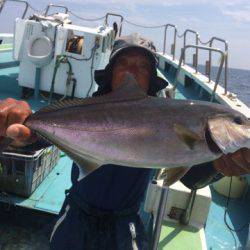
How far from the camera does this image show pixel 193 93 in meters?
8.25

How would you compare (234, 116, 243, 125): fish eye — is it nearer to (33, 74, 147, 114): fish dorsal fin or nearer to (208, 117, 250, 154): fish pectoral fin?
(208, 117, 250, 154): fish pectoral fin

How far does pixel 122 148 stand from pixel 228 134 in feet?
1.48

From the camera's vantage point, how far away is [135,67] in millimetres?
2418

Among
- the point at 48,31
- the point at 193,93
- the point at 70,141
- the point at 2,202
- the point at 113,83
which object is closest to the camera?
the point at 70,141

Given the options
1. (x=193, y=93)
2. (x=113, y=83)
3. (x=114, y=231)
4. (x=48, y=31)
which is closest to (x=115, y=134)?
(x=113, y=83)

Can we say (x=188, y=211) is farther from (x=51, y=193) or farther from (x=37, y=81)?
(x=37, y=81)

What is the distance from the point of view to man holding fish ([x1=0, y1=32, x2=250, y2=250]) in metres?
1.60

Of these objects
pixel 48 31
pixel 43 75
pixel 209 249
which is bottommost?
pixel 209 249

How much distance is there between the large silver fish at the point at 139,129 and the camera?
158cm

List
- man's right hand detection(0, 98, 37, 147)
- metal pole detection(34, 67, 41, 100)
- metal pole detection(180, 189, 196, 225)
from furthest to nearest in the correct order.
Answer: metal pole detection(34, 67, 41, 100) → metal pole detection(180, 189, 196, 225) → man's right hand detection(0, 98, 37, 147)

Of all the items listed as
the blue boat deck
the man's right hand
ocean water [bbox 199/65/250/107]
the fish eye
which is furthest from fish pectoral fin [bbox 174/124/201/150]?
ocean water [bbox 199/65/250/107]

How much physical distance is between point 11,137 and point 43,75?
16.5ft

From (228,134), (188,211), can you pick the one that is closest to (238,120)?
(228,134)

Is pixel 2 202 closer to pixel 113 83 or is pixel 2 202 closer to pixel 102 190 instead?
pixel 102 190
